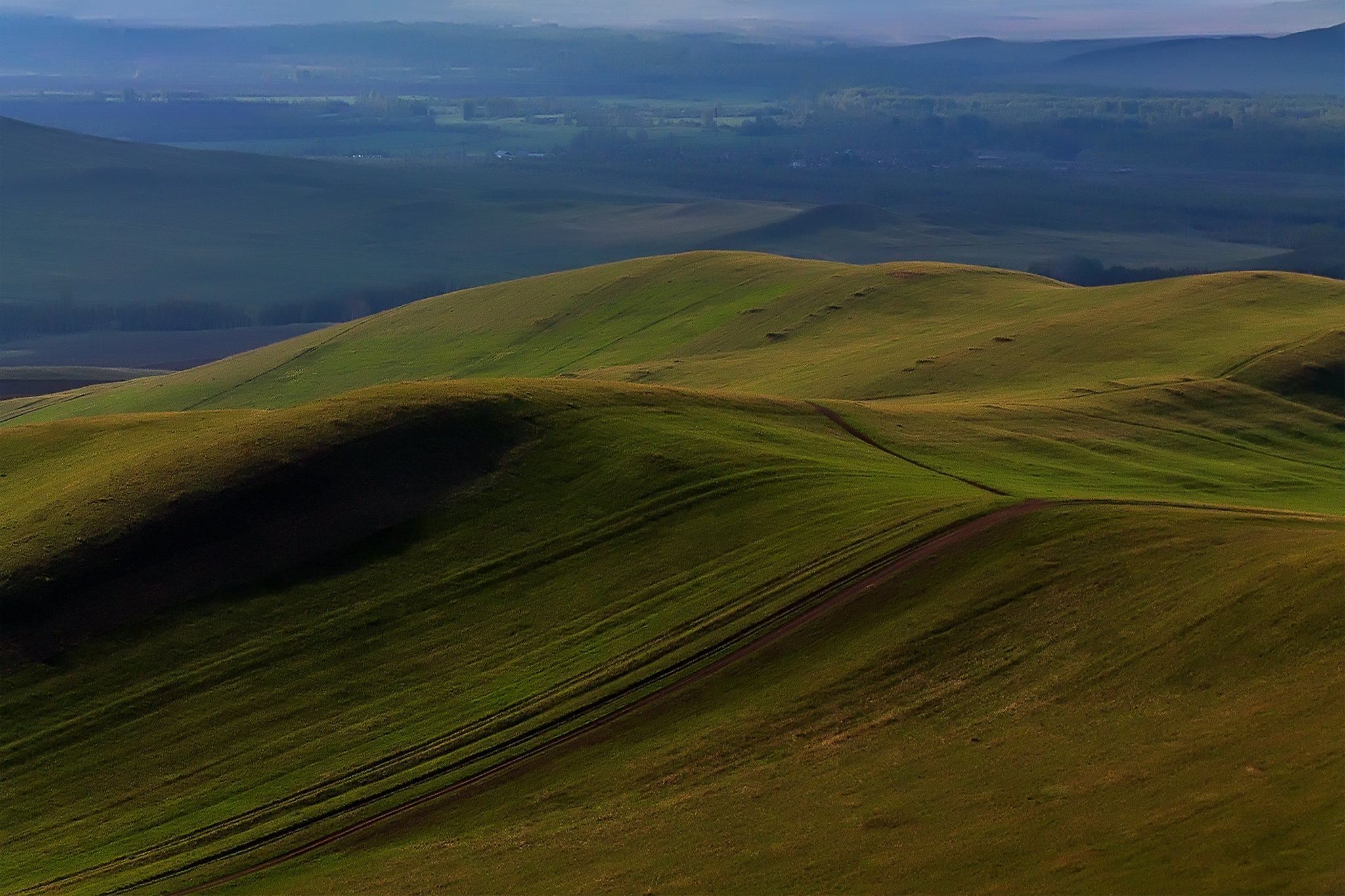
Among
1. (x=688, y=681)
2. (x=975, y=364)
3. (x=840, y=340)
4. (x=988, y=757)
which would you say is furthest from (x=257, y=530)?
(x=840, y=340)

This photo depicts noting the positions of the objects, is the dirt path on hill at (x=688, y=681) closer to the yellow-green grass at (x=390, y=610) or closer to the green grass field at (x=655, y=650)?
the green grass field at (x=655, y=650)

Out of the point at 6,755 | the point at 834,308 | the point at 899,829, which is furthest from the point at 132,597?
the point at 834,308

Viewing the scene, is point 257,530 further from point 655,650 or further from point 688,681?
point 688,681


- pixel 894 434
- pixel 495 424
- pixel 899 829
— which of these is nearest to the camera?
pixel 899 829

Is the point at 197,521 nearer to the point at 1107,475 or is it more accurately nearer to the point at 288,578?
the point at 288,578

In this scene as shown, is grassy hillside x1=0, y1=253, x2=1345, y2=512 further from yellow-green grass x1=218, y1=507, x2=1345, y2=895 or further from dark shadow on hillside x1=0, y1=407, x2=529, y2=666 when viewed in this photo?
dark shadow on hillside x1=0, y1=407, x2=529, y2=666

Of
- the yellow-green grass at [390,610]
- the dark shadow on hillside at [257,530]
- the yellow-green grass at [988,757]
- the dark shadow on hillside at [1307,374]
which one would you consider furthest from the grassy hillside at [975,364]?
the dark shadow on hillside at [257,530]

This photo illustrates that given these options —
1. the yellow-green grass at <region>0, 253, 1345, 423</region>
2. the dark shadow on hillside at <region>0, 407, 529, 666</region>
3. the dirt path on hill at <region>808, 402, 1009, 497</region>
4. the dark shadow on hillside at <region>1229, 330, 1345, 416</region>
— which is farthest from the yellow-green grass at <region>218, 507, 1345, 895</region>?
the yellow-green grass at <region>0, 253, 1345, 423</region>
